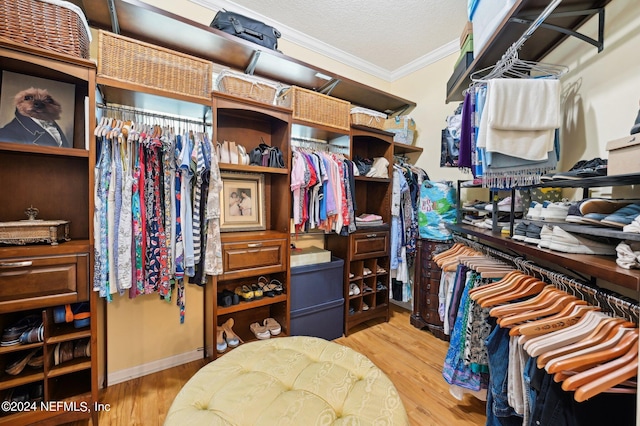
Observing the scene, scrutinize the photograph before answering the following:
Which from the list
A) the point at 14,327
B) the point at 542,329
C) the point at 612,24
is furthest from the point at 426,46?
the point at 14,327

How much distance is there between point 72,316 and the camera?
4.54 feet

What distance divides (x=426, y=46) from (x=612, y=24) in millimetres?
1726

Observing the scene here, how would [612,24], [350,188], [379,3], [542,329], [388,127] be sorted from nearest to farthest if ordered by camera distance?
[542,329] < [612,24] < [379,3] < [350,188] < [388,127]

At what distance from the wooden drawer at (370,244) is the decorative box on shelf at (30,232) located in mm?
2028

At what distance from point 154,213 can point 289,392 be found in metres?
1.29

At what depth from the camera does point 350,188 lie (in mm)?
2305

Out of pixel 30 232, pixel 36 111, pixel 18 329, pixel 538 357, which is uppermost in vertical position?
pixel 36 111

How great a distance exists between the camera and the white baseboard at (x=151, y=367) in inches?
69.7

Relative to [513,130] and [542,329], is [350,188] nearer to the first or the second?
[513,130]

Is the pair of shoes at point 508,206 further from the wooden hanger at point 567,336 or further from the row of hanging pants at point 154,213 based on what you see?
the row of hanging pants at point 154,213

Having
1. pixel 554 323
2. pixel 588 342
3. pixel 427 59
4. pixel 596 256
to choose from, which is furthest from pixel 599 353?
pixel 427 59

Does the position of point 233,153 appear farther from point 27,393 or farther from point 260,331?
point 27,393

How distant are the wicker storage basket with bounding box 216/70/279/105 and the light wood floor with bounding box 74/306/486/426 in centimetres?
209

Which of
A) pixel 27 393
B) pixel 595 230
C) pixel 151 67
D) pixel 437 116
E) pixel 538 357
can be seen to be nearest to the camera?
pixel 538 357
